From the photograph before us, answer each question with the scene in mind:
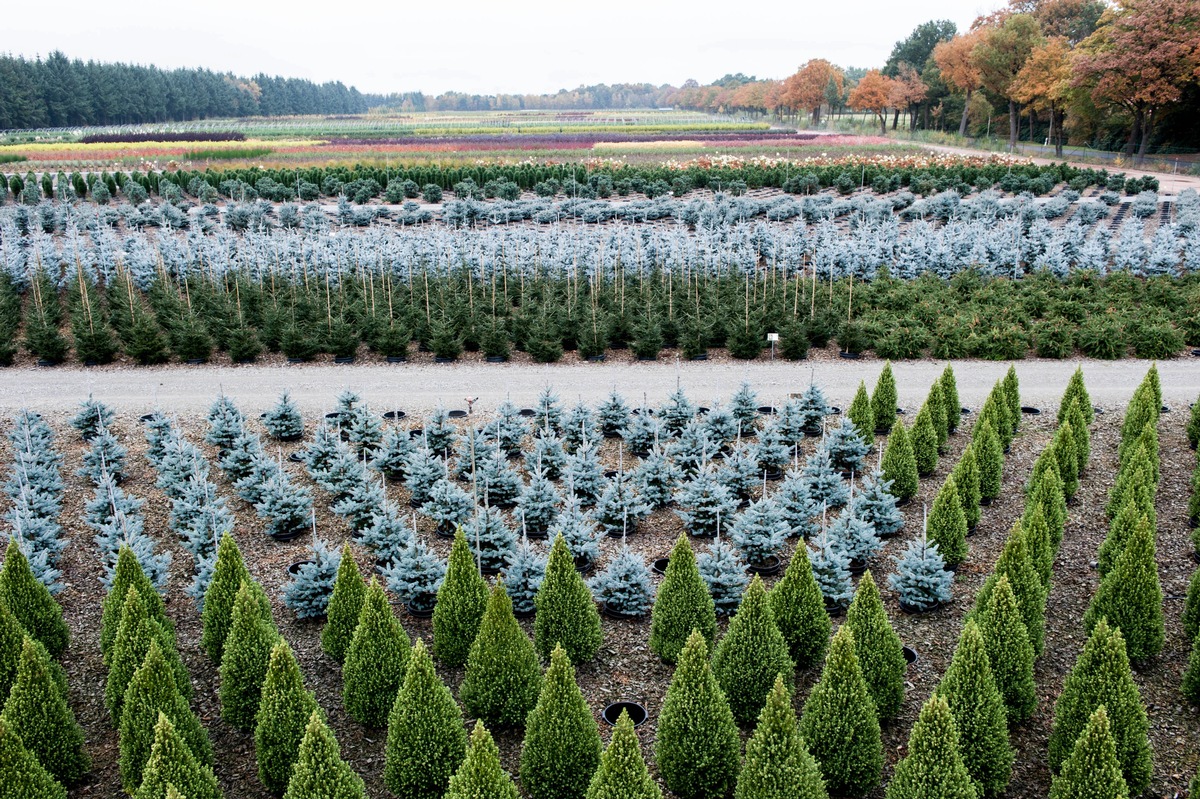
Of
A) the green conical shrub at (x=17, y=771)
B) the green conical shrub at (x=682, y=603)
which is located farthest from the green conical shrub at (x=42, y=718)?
the green conical shrub at (x=682, y=603)

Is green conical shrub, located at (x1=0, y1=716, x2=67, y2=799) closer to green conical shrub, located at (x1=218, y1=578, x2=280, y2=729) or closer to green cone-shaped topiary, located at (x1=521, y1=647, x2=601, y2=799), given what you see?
green conical shrub, located at (x1=218, y1=578, x2=280, y2=729)

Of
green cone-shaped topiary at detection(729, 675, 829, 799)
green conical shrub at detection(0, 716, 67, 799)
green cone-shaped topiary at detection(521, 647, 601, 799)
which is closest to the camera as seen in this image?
green cone-shaped topiary at detection(729, 675, 829, 799)

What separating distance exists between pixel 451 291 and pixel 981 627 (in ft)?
48.3

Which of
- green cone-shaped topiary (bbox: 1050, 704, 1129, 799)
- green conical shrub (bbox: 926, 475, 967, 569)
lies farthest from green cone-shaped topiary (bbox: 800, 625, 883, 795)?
green conical shrub (bbox: 926, 475, 967, 569)

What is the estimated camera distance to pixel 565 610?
25.6 feet

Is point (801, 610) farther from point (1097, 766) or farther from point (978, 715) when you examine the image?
point (1097, 766)

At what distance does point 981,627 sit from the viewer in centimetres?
713

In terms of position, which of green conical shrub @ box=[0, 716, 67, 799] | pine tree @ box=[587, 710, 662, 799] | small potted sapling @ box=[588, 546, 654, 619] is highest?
pine tree @ box=[587, 710, 662, 799]

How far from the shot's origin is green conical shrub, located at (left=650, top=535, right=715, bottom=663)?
7.80 metres

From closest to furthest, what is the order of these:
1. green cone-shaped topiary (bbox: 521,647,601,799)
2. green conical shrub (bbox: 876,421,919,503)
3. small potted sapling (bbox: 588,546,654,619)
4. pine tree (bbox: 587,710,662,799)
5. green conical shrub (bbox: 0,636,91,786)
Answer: pine tree (bbox: 587,710,662,799), green cone-shaped topiary (bbox: 521,647,601,799), green conical shrub (bbox: 0,636,91,786), small potted sapling (bbox: 588,546,654,619), green conical shrub (bbox: 876,421,919,503)

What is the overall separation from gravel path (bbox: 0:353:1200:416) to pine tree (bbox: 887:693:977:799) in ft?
30.3

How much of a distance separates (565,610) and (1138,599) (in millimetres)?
4744

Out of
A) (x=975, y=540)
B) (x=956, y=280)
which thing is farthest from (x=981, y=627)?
(x=956, y=280)

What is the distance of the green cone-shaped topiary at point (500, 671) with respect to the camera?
7047mm
